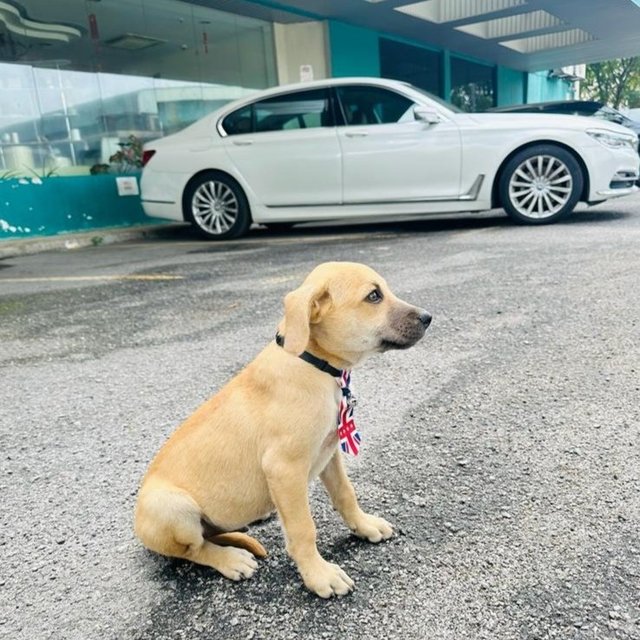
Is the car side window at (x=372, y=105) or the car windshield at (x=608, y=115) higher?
the car side window at (x=372, y=105)

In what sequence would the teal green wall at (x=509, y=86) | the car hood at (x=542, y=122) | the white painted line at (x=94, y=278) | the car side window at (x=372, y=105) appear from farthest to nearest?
the teal green wall at (x=509, y=86)
the car side window at (x=372, y=105)
the car hood at (x=542, y=122)
the white painted line at (x=94, y=278)

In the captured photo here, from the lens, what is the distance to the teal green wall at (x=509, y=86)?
63.9 feet

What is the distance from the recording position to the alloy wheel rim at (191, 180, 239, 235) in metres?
7.50

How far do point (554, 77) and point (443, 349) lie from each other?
24803 millimetres

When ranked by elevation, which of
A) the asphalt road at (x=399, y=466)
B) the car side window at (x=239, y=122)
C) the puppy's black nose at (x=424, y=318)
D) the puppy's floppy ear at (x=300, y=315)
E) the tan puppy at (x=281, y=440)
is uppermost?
the car side window at (x=239, y=122)

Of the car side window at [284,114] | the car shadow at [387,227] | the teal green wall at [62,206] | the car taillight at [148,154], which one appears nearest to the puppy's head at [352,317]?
the car shadow at [387,227]

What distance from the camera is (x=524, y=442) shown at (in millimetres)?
2152

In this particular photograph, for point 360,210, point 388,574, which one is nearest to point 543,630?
point 388,574

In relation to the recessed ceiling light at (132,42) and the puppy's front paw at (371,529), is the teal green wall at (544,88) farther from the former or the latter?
the puppy's front paw at (371,529)

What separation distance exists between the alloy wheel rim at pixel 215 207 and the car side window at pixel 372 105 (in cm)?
179

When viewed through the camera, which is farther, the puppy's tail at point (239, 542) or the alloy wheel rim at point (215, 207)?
the alloy wheel rim at point (215, 207)

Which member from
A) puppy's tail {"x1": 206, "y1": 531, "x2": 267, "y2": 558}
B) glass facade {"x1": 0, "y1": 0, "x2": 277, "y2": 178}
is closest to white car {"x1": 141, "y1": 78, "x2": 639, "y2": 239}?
glass facade {"x1": 0, "y1": 0, "x2": 277, "y2": 178}

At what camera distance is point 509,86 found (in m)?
20.2

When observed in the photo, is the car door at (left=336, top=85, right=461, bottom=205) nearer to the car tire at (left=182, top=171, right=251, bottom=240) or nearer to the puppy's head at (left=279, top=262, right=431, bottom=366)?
the car tire at (left=182, top=171, right=251, bottom=240)
